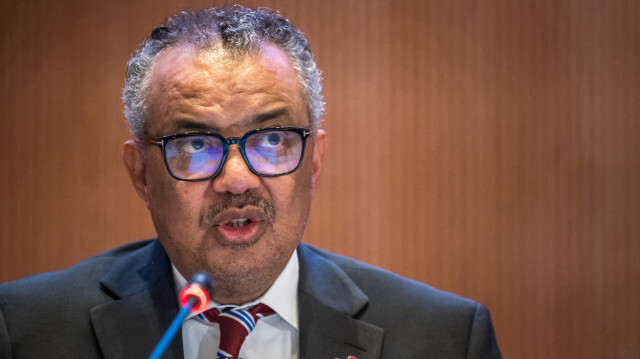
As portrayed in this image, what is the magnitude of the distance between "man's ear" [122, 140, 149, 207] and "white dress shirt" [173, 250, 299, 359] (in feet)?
0.69

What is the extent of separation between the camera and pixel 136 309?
1.57m

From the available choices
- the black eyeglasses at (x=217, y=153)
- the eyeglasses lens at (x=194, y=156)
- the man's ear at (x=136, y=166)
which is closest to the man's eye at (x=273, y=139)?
the black eyeglasses at (x=217, y=153)

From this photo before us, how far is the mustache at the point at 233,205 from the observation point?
1.43 m

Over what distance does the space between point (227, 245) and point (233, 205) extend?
89 mm

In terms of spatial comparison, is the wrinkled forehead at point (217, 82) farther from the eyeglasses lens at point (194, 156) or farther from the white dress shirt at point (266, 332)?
the white dress shirt at point (266, 332)

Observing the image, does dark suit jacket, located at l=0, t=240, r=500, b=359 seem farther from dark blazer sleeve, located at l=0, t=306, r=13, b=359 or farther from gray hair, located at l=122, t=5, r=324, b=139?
gray hair, located at l=122, t=5, r=324, b=139

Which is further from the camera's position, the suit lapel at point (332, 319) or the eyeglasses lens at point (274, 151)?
the suit lapel at point (332, 319)

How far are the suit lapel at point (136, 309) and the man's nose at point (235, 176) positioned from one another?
1.15ft

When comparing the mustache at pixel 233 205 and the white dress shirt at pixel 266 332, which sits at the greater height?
the mustache at pixel 233 205

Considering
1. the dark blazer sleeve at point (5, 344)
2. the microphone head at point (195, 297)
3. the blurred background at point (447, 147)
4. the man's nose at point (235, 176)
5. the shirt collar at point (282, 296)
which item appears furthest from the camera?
the blurred background at point (447, 147)

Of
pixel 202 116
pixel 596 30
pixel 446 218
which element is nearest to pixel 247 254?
pixel 202 116

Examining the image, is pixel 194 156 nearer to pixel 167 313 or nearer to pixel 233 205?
pixel 233 205

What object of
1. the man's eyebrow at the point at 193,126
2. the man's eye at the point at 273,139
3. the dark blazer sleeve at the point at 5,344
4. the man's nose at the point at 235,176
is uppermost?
the man's eyebrow at the point at 193,126

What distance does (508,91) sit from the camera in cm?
199
